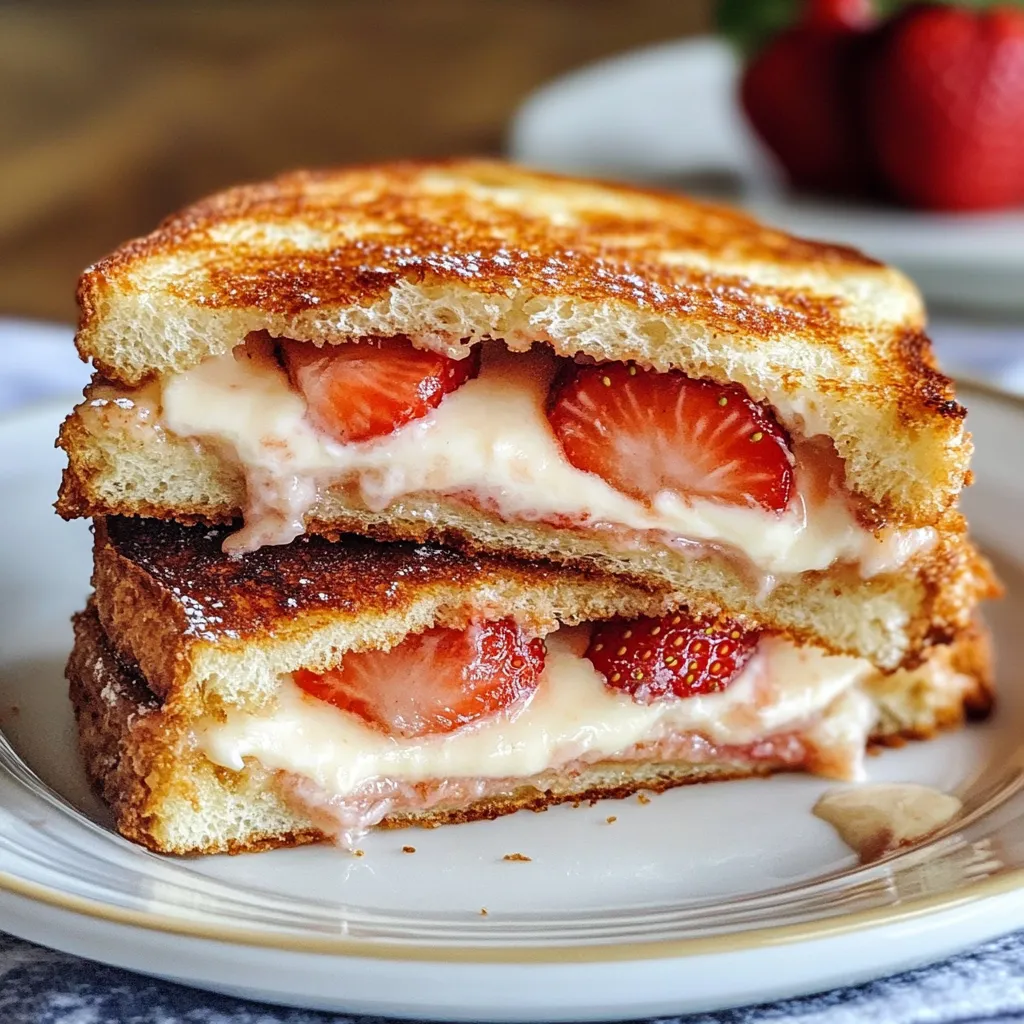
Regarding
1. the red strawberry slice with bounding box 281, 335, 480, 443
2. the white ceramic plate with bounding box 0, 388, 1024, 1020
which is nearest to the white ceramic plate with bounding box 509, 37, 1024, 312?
the white ceramic plate with bounding box 0, 388, 1024, 1020

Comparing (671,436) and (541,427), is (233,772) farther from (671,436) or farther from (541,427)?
(671,436)

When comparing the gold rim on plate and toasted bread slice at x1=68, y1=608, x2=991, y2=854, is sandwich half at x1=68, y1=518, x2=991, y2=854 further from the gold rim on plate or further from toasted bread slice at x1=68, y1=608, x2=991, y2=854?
the gold rim on plate

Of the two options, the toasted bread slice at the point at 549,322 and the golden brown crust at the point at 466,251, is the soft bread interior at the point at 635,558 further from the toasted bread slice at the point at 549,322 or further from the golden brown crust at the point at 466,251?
the golden brown crust at the point at 466,251

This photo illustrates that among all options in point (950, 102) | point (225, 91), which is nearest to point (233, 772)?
point (950, 102)

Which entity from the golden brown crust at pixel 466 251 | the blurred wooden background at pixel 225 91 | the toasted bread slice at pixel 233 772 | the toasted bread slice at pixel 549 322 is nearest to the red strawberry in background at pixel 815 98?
the blurred wooden background at pixel 225 91

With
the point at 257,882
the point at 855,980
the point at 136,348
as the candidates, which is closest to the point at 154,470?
the point at 136,348

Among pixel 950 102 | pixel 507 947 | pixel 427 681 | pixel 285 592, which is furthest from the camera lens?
pixel 950 102
